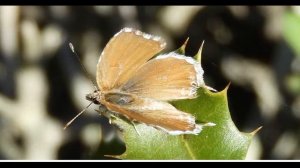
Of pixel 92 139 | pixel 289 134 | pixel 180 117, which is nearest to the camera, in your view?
pixel 180 117

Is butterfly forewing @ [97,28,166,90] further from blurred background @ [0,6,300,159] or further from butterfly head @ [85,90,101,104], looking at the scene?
blurred background @ [0,6,300,159]

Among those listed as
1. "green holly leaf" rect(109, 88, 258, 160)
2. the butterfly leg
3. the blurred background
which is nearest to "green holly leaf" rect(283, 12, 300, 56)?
"green holly leaf" rect(109, 88, 258, 160)

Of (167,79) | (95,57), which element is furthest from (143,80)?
(95,57)

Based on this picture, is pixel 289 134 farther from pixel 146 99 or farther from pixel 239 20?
pixel 146 99

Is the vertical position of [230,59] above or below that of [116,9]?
below

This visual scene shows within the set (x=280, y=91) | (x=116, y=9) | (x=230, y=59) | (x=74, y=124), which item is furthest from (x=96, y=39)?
(x=280, y=91)

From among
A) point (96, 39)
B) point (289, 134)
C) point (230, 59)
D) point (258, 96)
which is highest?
point (96, 39)
